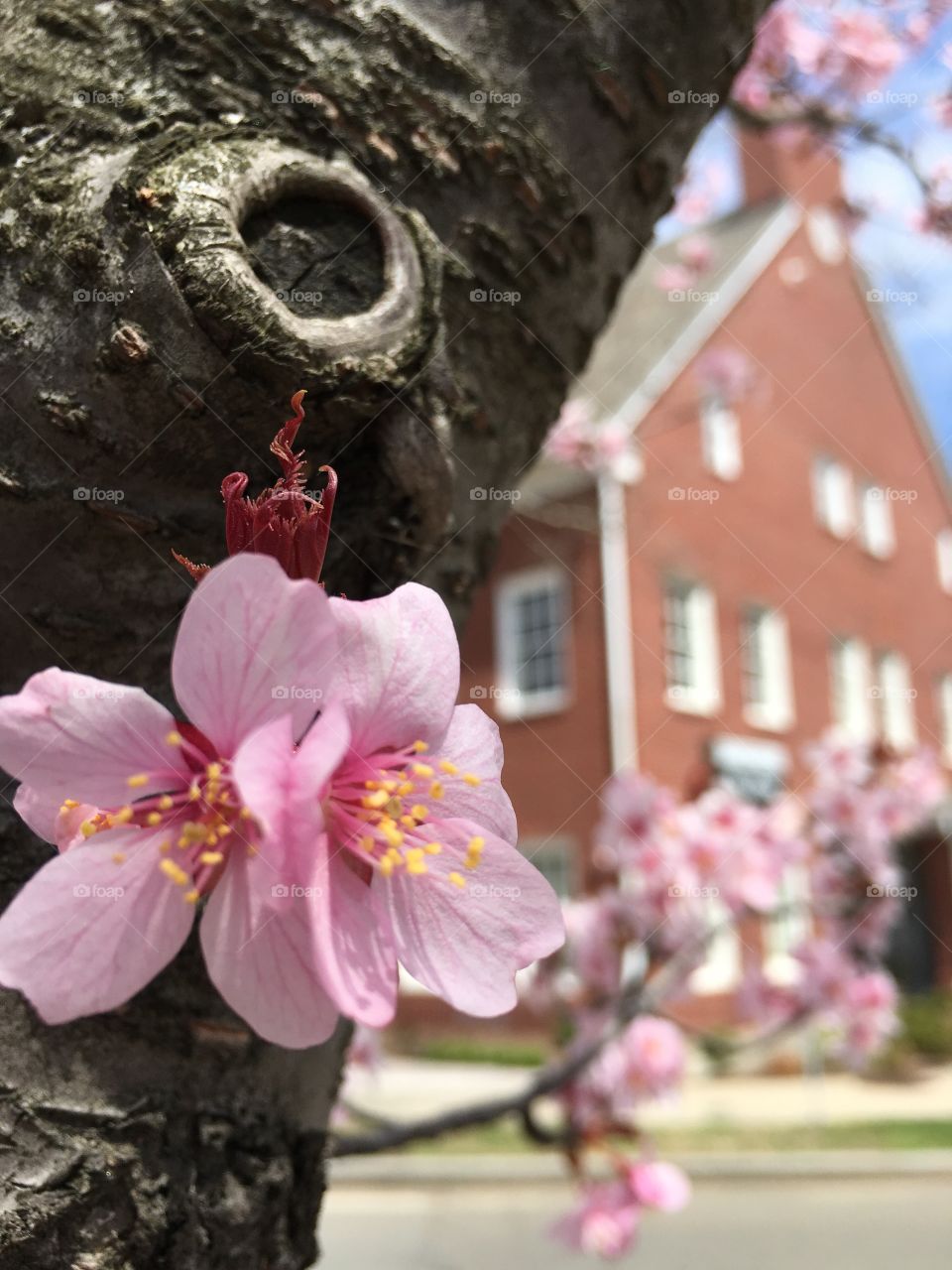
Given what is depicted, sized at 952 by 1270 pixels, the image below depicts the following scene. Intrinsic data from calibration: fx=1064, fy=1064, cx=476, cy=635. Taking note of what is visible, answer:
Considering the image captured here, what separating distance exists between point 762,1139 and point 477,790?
30.6 ft

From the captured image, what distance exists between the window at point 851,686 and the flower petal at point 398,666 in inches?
601

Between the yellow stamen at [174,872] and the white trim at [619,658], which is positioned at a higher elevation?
the yellow stamen at [174,872]

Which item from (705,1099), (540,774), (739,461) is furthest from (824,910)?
(739,461)

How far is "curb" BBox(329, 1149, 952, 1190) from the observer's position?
7.58 metres

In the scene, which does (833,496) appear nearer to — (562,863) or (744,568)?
(744,568)


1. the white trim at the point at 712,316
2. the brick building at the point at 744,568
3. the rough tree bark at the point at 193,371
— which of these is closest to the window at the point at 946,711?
the brick building at the point at 744,568

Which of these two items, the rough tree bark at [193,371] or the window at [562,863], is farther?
the window at [562,863]

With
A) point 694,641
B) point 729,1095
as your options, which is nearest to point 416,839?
point 729,1095

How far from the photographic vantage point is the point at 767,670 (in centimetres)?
1420

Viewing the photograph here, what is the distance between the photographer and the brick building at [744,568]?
A: 40.0ft

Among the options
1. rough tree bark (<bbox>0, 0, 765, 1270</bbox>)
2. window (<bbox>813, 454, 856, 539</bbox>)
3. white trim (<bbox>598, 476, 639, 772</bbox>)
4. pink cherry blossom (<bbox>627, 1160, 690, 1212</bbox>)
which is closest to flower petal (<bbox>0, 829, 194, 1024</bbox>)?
rough tree bark (<bbox>0, 0, 765, 1270</bbox>)

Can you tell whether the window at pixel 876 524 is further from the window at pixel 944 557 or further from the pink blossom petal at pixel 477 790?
the pink blossom petal at pixel 477 790

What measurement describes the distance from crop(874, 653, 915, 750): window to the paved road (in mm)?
9591

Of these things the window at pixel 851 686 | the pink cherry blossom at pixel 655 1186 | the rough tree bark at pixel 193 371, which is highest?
the rough tree bark at pixel 193 371
